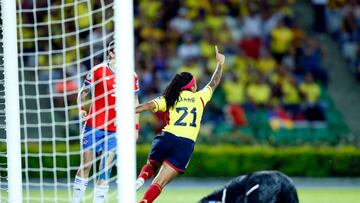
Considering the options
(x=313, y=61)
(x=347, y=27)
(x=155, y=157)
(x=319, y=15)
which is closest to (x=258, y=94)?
(x=313, y=61)

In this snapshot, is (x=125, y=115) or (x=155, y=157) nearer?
(x=125, y=115)

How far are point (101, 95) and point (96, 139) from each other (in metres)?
0.54

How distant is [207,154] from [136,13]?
5.28m

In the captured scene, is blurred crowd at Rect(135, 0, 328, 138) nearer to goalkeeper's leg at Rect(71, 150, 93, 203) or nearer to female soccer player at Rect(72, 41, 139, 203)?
goalkeeper's leg at Rect(71, 150, 93, 203)

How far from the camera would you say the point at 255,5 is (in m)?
26.5

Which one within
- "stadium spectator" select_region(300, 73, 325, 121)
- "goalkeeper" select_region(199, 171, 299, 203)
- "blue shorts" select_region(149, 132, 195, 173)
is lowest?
"stadium spectator" select_region(300, 73, 325, 121)

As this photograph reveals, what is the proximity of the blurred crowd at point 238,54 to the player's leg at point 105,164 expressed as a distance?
10.3 meters

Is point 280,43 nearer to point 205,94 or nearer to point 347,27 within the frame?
point 347,27

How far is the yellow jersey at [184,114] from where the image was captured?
495 inches

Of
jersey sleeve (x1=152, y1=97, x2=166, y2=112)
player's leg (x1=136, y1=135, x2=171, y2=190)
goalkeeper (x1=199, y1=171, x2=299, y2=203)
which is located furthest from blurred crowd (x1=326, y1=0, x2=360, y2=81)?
goalkeeper (x1=199, y1=171, x2=299, y2=203)

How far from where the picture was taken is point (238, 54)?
82.8 feet

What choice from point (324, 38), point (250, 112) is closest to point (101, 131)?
point (250, 112)

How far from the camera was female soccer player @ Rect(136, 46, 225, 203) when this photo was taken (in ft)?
41.0

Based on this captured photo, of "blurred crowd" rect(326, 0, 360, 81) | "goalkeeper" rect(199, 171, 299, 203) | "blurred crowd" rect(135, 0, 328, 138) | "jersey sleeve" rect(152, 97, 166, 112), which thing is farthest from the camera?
"blurred crowd" rect(326, 0, 360, 81)
